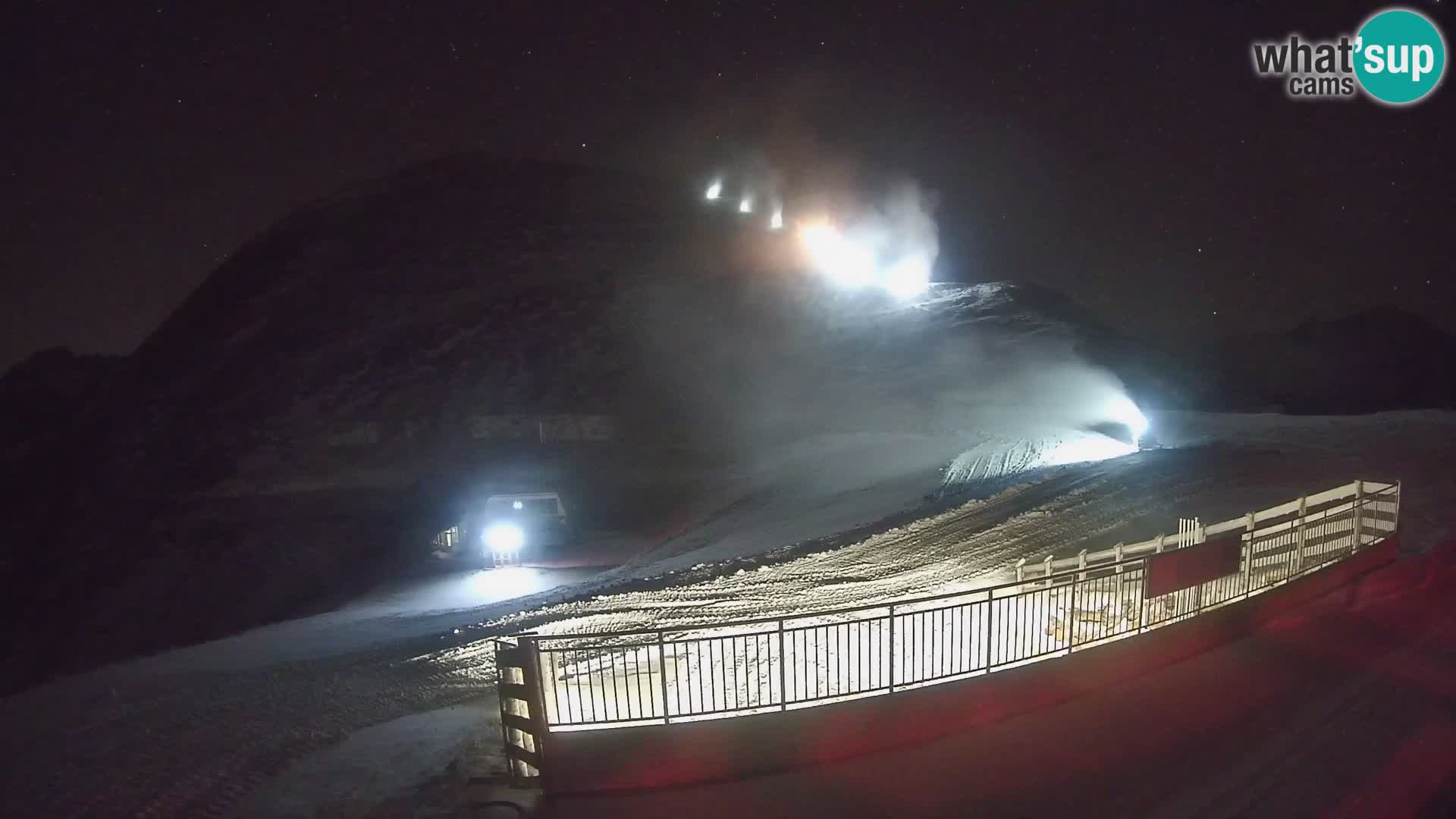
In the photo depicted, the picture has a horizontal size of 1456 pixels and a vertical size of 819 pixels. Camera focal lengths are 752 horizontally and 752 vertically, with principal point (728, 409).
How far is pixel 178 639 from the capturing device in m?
27.6

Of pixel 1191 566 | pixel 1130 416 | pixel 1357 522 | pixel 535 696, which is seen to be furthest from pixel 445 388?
pixel 1357 522

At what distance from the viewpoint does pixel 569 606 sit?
1419cm

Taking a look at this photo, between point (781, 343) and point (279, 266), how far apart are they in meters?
49.9

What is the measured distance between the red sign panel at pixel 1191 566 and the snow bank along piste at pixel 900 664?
19 mm

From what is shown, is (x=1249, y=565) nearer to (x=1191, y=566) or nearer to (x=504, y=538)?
(x=1191, y=566)

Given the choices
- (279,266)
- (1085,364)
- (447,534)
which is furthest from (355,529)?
(279,266)

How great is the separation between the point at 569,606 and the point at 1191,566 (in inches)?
401

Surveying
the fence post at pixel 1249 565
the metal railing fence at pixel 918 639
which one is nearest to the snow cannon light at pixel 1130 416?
the metal railing fence at pixel 918 639

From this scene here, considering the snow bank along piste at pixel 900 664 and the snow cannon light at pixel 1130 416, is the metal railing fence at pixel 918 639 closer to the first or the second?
the snow bank along piste at pixel 900 664

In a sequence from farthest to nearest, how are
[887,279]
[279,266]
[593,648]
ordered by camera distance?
1. [279,266]
2. [887,279]
3. [593,648]

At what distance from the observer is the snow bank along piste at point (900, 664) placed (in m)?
6.56

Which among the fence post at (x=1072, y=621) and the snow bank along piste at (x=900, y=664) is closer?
the snow bank along piste at (x=900, y=664)

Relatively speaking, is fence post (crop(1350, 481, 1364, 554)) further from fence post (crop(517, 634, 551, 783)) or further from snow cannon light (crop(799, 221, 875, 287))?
snow cannon light (crop(799, 221, 875, 287))

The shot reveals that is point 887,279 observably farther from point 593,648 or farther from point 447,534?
point 593,648
